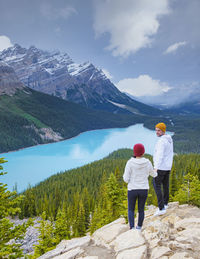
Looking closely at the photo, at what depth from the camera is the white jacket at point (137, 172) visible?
5848 millimetres

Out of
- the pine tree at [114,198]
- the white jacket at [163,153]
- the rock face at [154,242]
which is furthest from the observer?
the pine tree at [114,198]

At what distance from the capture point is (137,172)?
19.5 ft

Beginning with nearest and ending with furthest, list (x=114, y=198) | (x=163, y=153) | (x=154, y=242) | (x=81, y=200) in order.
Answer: (x=154, y=242), (x=163, y=153), (x=114, y=198), (x=81, y=200)

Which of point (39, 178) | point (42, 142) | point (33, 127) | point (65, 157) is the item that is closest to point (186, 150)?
point (65, 157)

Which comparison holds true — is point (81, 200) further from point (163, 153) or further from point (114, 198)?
point (163, 153)

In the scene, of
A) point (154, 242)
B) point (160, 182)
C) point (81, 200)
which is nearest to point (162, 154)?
point (160, 182)

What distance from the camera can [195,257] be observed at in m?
4.73

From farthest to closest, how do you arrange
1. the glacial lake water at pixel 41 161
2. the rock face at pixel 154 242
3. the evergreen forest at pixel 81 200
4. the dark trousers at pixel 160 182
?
the glacial lake water at pixel 41 161, the evergreen forest at pixel 81 200, the dark trousers at pixel 160 182, the rock face at pixel 154 242

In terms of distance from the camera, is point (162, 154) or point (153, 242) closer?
point (153, 242)

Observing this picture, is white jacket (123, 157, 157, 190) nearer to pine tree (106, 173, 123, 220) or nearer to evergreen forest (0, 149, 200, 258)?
evergreen forest (0, 149, 200, 258)

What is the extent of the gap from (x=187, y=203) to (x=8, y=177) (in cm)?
10415

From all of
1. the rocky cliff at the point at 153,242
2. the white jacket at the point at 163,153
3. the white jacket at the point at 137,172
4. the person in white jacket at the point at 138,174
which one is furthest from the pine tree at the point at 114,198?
the white jacket at the point at 137,172

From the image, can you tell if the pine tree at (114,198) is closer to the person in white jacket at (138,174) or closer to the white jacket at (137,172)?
the person in white jacket at (138,174)

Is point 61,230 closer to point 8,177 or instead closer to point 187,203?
point 187,203
